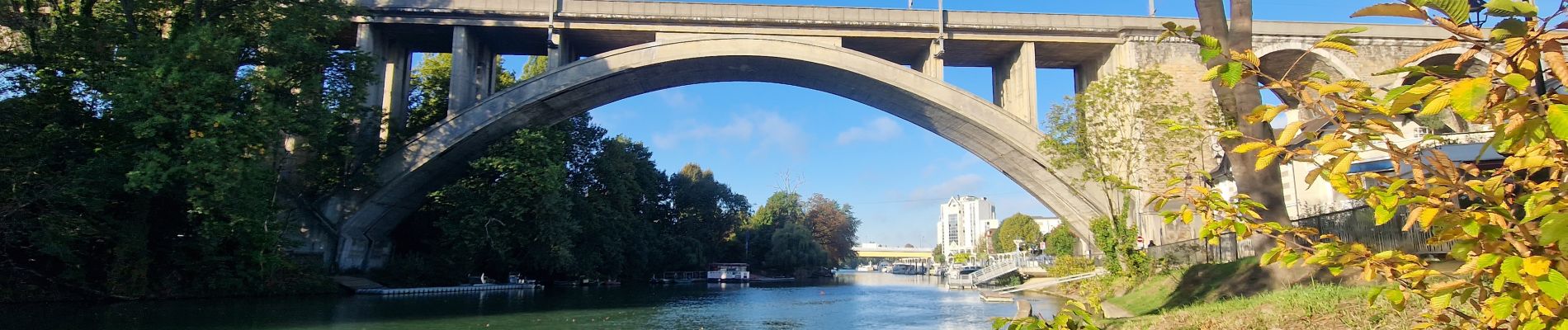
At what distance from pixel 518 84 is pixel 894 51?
11630 mm

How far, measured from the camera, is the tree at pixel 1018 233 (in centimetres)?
8112

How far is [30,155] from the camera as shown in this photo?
1616 centimetres

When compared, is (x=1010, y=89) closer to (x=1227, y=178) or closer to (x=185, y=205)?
(x=1227, y=178)

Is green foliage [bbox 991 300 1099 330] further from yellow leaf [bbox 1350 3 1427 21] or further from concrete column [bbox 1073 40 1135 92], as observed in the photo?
concrete column [bbox 1073 40 1135 92]

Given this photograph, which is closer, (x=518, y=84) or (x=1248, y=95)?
(x=1248, y=95)

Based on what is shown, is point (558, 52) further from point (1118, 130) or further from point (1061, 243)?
point (1061, 243)

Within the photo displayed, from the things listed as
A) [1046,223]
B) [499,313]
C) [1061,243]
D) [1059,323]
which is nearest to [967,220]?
[1046,223]

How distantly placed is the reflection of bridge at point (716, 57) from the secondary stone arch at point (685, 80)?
0.05 meters

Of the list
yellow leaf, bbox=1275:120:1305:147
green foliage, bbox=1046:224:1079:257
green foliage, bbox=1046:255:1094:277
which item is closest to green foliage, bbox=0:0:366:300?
yellow leaf, bbox=1275:120:1305:147

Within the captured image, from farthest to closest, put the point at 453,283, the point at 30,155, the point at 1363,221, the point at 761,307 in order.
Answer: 1. the point at 453,283
2. the point at 761,307
3. the point at 30,155
4. the point at 1363,221

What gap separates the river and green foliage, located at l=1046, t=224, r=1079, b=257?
83.1ft

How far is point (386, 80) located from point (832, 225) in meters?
56.7

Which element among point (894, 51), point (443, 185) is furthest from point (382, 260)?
point (894, 51)

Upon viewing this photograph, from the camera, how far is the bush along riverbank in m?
6.12
